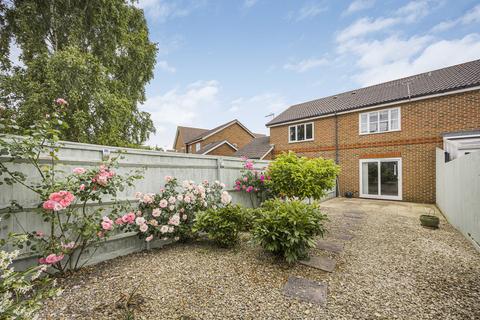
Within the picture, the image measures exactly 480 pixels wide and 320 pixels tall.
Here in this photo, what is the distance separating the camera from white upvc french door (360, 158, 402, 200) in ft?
30.5

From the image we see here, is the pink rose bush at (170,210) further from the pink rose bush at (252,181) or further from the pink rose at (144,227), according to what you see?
the pink rose bush at (252,181)

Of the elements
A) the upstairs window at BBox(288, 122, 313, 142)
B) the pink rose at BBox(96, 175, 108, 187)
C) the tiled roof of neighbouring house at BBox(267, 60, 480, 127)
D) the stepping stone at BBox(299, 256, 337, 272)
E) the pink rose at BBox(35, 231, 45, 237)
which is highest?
the tiled roof of neighbouring house at BBox(267, 60, 480, 127)

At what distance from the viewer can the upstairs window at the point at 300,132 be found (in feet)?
40.8

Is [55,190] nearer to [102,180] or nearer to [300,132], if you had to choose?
[102,180]

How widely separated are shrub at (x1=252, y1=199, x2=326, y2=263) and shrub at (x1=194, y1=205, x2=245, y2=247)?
1.83 ft

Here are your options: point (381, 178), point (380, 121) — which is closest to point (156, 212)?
point (381, 178)

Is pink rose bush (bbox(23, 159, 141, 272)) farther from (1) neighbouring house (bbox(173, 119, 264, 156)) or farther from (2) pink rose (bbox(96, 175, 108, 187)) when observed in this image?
(1) neighbouring house (bbox(173, 119, 264, 156))

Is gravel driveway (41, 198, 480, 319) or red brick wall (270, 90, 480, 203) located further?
red brick wall (270, 90, 480, 203)

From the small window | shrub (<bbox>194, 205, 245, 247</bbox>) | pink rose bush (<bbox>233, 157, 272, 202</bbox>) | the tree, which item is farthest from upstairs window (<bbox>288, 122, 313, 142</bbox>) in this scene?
shrub (<bbox>194, 205, 245, 247</bbox>)

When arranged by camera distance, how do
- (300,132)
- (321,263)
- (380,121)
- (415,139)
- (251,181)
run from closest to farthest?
(321,263) < (251,181) < (415,139) < (380,121) < (300,132)

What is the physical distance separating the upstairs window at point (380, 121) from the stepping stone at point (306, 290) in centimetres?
994

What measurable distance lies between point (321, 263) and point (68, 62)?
10600 millimetres

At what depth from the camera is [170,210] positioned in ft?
12.1

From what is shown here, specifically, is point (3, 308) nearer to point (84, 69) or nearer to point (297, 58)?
point (84, 69)
